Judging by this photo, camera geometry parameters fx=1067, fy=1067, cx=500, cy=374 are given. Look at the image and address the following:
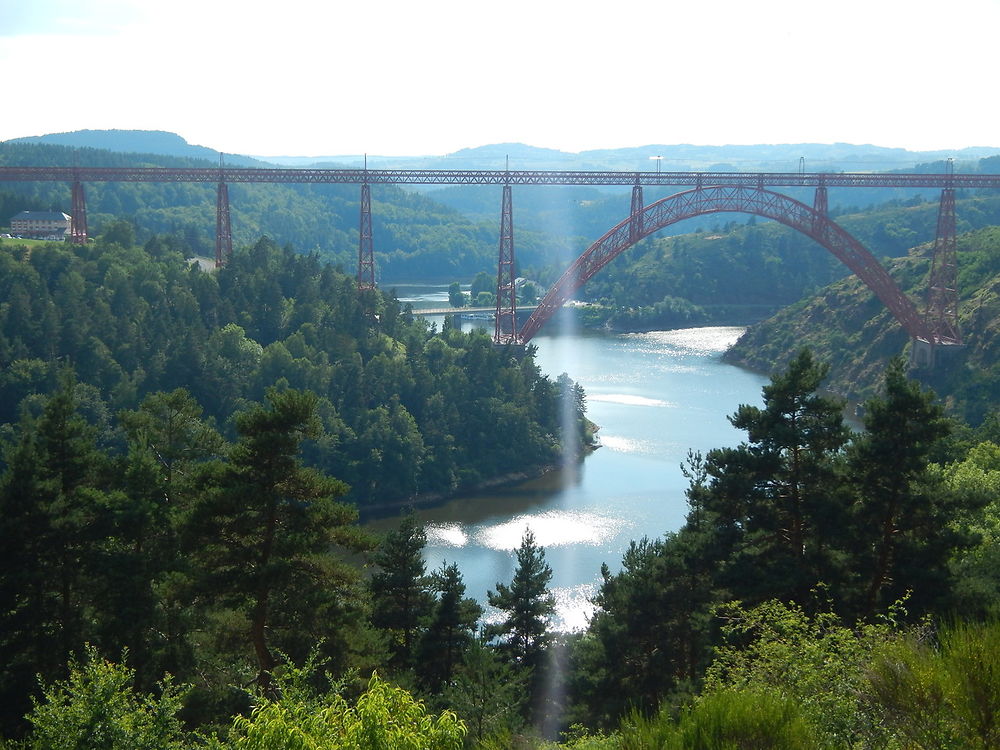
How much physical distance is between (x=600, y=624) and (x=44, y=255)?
2253 centimetres

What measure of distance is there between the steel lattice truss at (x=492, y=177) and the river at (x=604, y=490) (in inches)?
275

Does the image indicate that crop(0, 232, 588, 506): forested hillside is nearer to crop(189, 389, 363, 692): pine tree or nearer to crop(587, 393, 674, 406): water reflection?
crop(587, 393, 674, 406): water reflection

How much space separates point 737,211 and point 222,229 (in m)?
15.8

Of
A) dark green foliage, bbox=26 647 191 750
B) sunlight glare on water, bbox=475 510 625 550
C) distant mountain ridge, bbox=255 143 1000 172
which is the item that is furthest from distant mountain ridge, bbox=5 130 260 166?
dark green foliage, bbox=26 647 191 750

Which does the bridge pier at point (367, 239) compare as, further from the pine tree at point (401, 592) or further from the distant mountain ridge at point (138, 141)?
the distant mountain ridge at point (138, 141)

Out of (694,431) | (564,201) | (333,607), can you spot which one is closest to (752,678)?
(333,607)

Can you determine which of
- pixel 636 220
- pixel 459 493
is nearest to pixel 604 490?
pixel 459 493

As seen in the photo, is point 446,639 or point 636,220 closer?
point 446,639

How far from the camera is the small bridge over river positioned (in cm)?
2992

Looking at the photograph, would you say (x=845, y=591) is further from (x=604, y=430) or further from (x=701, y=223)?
(x=701, y=223)

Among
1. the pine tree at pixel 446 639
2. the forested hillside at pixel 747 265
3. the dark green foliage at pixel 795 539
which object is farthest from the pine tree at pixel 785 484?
the forested hillside at pixel 747 265

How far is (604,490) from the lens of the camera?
82.6 ft

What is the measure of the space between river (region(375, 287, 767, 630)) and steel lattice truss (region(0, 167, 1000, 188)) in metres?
6.98

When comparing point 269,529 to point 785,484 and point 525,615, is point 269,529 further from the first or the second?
point 785,484
